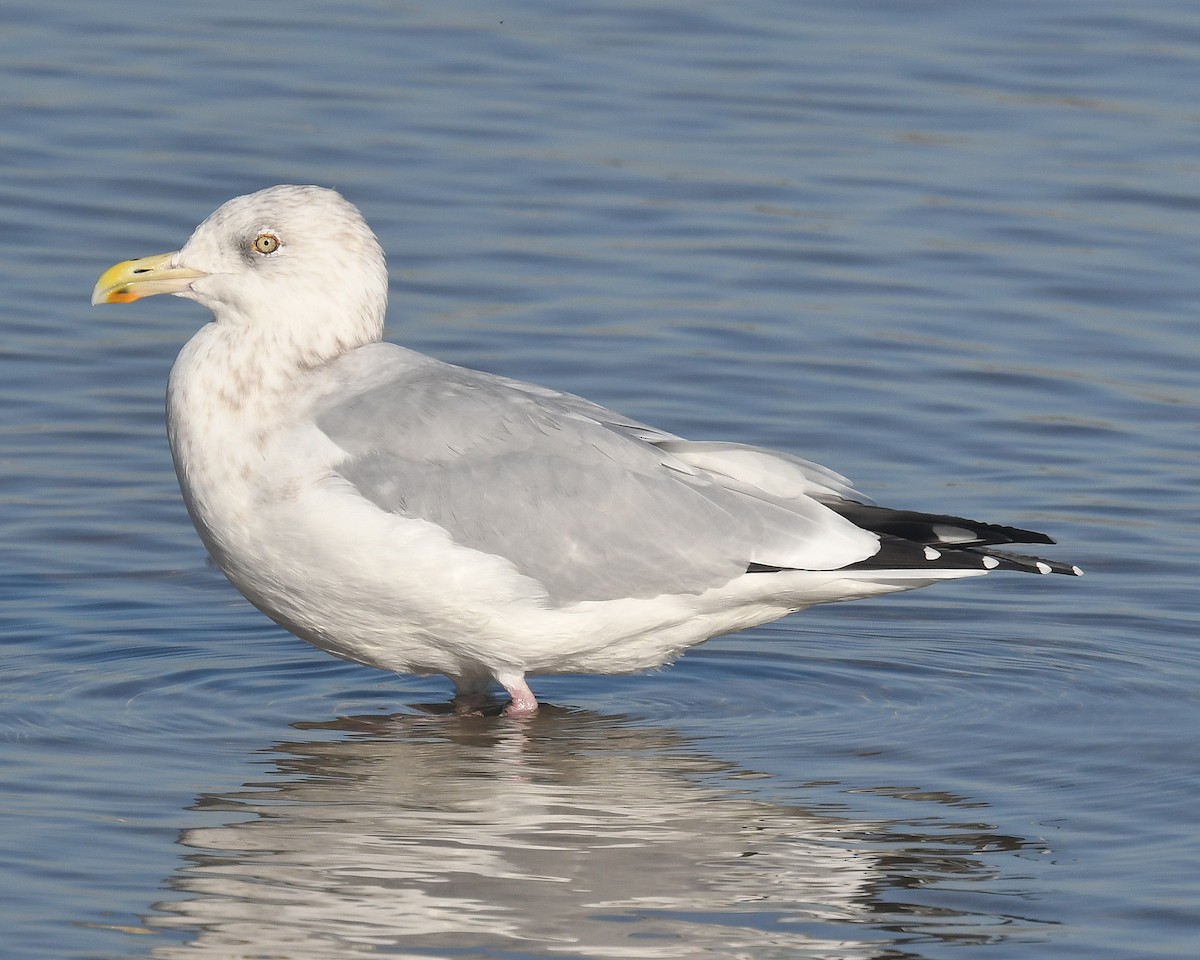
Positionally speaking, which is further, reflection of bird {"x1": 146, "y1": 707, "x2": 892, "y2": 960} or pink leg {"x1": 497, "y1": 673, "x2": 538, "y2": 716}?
pink leg {"x1": 497, "y1": 673, "x2": 538, "y2": 716}

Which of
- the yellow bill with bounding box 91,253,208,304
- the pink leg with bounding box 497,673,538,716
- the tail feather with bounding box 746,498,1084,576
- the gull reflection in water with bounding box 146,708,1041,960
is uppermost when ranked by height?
the yellow bill with bounding box 91,253,208,304

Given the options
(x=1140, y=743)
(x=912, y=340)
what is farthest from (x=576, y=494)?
(x=912, y=340)

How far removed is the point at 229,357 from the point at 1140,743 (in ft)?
10.1

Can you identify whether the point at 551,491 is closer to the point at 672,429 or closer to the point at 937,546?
the point at 937,546

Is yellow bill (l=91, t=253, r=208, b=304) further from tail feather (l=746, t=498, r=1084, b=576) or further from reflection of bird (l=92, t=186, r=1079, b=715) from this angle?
tail feather (l=746, t=498, r=1084, b=576)

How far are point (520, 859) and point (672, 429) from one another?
14.4ft

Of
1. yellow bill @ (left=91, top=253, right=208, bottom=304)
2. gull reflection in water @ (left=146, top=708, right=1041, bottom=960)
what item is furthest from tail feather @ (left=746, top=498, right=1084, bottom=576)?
yellow bill @ (left=91, top=253, right=208, bottom=304)

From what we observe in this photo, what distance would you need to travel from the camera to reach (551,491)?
7449mm

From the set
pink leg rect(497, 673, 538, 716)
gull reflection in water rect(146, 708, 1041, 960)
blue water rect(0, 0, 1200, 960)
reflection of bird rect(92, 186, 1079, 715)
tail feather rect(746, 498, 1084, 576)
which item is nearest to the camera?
gull reflection in water rect(146, 708, 1041, 960)

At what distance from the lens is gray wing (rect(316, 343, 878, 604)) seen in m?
7.32

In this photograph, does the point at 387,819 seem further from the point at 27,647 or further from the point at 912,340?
the point at 912,340

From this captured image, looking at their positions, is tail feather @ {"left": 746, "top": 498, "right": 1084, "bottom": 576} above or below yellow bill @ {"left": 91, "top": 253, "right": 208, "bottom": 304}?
below

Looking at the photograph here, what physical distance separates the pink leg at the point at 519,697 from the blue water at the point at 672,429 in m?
0.07

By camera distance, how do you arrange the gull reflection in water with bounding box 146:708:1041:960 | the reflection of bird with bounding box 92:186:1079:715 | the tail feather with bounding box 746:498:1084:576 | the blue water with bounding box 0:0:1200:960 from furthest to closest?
the tail feather with bounding box 746:498:1084:576 → the reflection of bird with bounding box 92:186:1079:715 → the blue water with bounding box 0:0:1200:960 → the gull reflection in water with bounding box 146:708:1041:960
